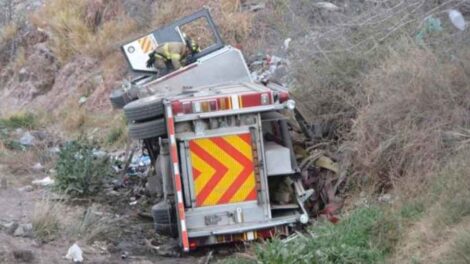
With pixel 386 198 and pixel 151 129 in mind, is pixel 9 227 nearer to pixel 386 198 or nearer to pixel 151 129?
pixel 151 129

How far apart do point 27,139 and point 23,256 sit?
6751 millimetres

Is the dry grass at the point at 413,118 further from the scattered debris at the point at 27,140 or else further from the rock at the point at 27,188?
the scattered debris at the point at 27,140

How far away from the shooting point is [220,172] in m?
7.16

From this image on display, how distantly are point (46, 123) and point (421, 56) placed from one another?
29.7 feet

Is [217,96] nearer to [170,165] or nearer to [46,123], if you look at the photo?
[170,165]

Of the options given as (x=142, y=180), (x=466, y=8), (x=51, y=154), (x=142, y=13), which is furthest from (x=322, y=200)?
(x=142, y=13)

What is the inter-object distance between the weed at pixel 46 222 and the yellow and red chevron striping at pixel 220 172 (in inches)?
50.3

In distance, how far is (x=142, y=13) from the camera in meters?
16.4

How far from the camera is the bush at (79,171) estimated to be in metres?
8.94

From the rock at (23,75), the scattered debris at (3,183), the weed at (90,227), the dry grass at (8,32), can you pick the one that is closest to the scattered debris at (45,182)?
the scattered debris at (3,183)

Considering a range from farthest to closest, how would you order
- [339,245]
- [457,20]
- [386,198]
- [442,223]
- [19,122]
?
[19,122] < [457,20] < [386,198] < [339,245] < [442,223]

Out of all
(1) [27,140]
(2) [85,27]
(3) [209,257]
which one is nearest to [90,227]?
(3) [209,257]

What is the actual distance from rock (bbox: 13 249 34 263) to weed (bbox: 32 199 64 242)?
2.24ft

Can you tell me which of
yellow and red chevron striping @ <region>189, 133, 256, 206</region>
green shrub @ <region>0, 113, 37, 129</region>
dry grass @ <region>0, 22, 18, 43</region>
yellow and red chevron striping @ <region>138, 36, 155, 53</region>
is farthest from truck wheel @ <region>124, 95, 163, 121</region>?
dry grass @ <region>0, 22, 18, 43</region>
